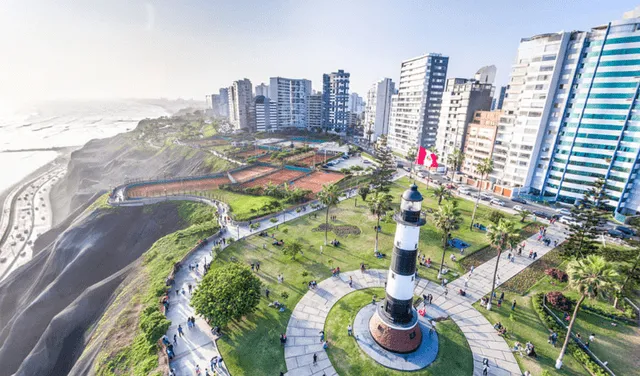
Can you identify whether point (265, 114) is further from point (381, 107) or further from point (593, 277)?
point (593, 277)

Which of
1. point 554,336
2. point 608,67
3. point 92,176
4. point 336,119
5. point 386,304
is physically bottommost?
point 92,176

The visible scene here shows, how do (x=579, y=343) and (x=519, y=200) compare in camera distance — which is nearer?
(x=579, y=343)

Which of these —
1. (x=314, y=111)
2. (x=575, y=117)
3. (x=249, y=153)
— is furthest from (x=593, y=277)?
(x=314, y=111)

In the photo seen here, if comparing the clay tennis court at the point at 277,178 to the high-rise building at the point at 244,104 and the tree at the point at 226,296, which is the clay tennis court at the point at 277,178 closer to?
the tree at the point at 226,296

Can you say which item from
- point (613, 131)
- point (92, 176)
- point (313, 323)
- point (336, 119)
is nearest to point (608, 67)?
point (613, 131)

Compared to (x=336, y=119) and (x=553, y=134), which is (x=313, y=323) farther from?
(x=336, y=119)

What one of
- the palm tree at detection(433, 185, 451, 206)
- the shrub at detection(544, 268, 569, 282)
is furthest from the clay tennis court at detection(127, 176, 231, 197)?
the shrub at detection(544, 268, 569, 282)
